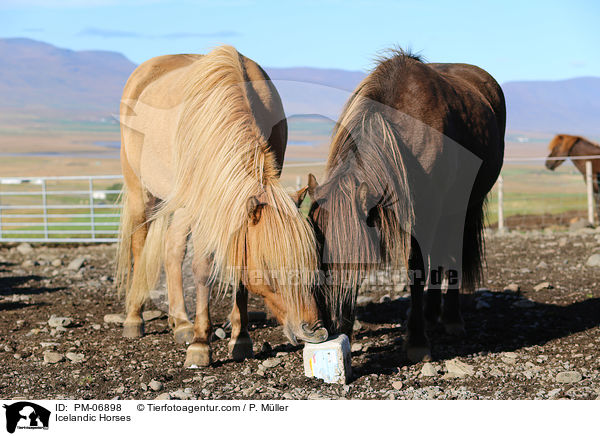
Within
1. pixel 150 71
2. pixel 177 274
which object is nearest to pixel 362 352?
pixel 177 274

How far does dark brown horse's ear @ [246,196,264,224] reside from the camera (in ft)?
9.83

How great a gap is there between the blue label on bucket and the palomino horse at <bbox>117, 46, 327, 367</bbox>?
0.22 metres

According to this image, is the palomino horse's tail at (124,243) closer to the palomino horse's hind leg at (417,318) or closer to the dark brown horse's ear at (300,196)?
the dark brown horse's ear at (300,196)

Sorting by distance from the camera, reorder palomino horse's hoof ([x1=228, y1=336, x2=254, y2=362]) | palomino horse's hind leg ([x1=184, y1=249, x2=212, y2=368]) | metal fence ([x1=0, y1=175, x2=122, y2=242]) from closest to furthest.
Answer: palomino horse's hind leg ([x1=184, y1=249, x2=212, y2=368]), palomino horse's hoof ([x1=228, y1=336, x2=254, y2=362]), metal fence ([x1=0, y1=175, x2=122, y2=242])

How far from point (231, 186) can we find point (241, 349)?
1333mm

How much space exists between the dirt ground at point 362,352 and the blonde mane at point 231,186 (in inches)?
27.1

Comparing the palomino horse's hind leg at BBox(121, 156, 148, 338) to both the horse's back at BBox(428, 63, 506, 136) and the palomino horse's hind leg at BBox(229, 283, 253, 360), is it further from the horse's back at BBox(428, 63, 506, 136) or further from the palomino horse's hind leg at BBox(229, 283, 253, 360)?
the horse's back at BBox(428, 63, 506, 136)

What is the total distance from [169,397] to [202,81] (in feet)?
6.36

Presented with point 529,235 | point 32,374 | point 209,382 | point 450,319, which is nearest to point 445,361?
point 450,319

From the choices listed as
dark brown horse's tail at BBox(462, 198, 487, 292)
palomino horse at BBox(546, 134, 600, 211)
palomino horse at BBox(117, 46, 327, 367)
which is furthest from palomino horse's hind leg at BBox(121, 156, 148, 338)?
palomino horse at BBox(546, 134, 600, 211)

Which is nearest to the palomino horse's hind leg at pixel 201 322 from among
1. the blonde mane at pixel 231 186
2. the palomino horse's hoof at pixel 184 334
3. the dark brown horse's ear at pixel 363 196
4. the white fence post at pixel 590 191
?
the blonde mane at pixel 231 186

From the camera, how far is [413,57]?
171 inches

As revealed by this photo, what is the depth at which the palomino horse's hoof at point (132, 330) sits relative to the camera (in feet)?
15.5
